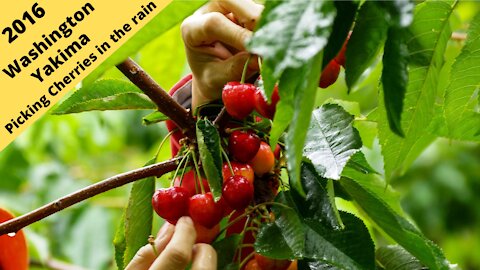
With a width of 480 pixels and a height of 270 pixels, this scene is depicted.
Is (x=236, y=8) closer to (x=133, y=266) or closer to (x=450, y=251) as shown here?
(x=133, y=266)

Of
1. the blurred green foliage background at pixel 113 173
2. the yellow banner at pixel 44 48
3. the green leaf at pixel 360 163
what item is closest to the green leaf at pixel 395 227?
the green leaf at pixel 360 163

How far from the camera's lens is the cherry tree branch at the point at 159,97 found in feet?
2.46

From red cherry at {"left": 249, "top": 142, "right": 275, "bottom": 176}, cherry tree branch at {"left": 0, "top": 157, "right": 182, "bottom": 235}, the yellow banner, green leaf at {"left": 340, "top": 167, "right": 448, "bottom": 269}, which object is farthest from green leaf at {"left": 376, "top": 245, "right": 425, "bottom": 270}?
the yellow banner

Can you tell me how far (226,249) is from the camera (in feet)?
2.40

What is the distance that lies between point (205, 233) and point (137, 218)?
93 mm

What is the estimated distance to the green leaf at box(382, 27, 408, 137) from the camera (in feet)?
1.62

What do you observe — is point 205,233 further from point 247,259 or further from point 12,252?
point 12,252

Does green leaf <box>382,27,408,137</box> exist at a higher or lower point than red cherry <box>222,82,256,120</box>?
higher

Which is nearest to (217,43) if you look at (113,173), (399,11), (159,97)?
(159,97)

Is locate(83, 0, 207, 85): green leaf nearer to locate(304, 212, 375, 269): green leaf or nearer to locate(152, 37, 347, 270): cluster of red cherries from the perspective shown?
locate(152, 37, 347, 270): cluster of red cherries

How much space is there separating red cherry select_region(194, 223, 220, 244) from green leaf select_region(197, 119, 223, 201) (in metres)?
0.06

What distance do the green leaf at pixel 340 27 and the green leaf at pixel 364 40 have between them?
12mm

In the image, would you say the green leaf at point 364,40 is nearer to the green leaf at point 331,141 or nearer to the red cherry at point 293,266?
the green leaf at point 331,141

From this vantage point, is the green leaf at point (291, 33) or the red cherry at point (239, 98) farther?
the red cherry at point (239, 98)
